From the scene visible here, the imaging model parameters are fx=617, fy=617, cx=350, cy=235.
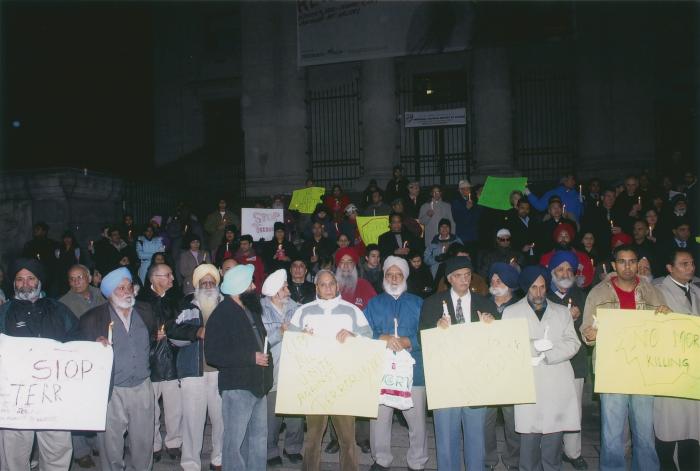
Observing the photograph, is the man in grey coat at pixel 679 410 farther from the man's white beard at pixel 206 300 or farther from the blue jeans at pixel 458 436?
the man's white beard at pixel 206 300

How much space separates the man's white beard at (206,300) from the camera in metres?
6.01

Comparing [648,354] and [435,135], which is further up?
[435,135]

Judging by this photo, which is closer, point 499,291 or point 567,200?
point 499,291

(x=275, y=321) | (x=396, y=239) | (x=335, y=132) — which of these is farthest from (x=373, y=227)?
(x=335, y=132)

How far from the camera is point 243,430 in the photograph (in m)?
5.38

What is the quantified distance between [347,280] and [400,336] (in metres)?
1.85

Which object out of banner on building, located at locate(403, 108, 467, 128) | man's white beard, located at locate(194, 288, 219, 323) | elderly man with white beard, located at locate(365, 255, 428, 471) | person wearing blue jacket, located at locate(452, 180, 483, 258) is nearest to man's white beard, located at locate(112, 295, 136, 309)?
man's white beard, located at locate(194, 288, 219, 323)

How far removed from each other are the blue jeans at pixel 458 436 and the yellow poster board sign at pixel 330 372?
630 millimetres

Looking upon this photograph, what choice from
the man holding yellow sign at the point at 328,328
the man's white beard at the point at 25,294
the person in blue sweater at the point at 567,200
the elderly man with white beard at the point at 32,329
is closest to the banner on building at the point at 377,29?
the person in blue sweater at the point at 567,200

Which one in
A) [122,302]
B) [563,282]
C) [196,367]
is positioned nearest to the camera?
[122,302]

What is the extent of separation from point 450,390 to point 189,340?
248 cm

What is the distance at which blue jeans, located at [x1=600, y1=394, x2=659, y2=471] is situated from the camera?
5477 millimetres

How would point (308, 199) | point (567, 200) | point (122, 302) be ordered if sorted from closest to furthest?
point (122, 302) → point (567, 200) → point (308, 199)

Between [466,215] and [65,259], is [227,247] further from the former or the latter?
[466,215]
